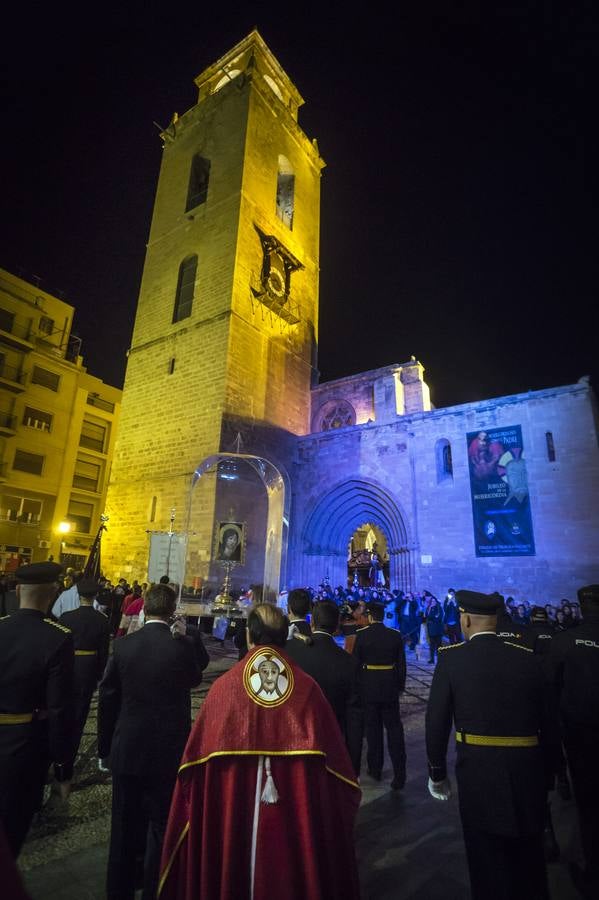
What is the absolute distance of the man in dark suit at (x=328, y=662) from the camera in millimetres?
3688

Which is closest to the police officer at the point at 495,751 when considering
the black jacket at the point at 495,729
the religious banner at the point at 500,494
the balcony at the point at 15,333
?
the black jacket at the point at 495,729

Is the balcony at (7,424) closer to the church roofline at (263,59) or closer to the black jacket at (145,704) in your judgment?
the church roofline at (263,59)

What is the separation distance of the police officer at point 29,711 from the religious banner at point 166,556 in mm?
11053

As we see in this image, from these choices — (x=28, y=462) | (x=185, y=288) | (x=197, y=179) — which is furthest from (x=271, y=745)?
(x=28, y=462)

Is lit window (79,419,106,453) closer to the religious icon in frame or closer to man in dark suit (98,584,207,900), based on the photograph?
the religious icon in frame

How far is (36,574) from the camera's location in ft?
9.30

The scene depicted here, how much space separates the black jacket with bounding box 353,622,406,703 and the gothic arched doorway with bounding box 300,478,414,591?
440 inches

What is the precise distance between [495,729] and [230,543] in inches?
522

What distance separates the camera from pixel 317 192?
24.4 meters

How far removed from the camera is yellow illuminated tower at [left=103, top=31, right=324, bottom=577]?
55.4 feet

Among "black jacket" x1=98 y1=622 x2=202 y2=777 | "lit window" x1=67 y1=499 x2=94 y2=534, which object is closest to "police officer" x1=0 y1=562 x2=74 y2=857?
"black jacket" x1=98 y1=622 x2=202 y2=777

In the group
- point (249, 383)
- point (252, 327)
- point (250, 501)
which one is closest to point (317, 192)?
point (252, 327)

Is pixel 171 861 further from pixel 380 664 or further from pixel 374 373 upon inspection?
pixel 374 373

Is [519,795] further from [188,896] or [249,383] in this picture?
[249,383]
